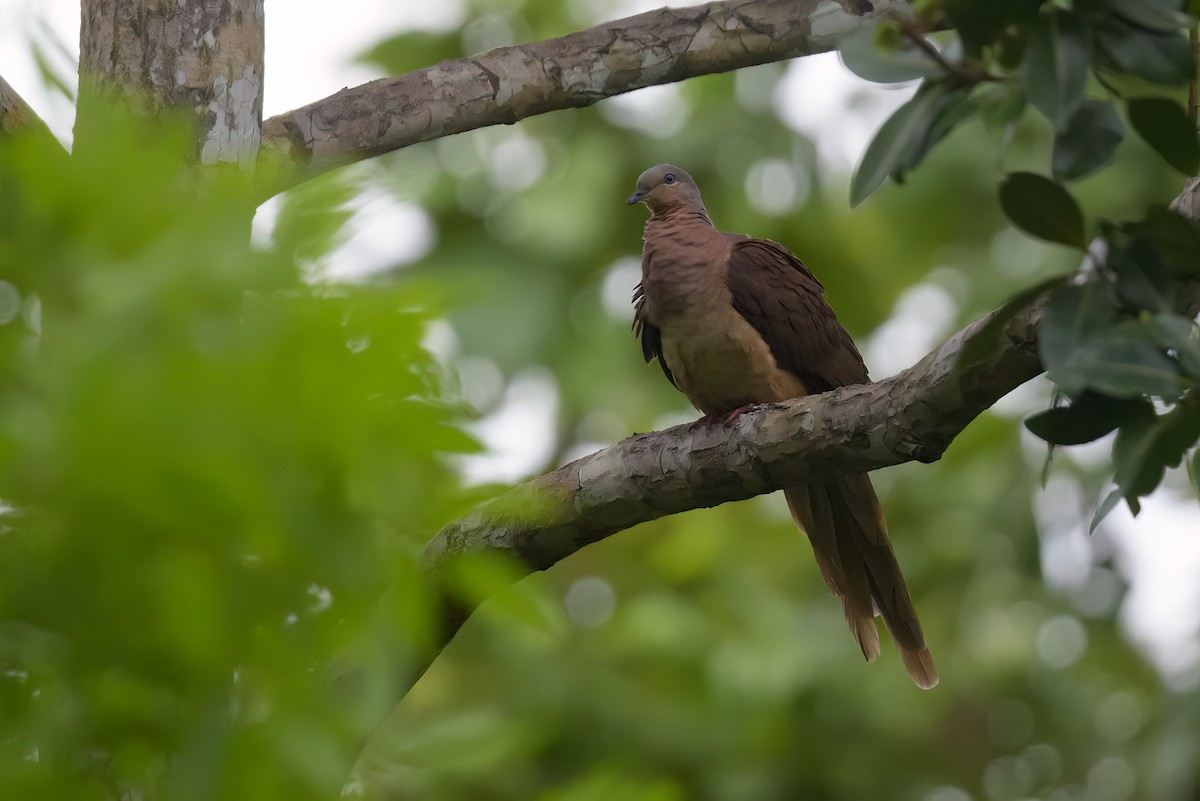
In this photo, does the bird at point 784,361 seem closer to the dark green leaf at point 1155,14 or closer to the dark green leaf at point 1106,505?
the dark green leaf at point 1106,505

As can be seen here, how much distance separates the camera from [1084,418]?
158 cm

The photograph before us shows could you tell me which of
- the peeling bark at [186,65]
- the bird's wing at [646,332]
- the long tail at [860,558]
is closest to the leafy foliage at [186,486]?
the peeling bark at [186,65]

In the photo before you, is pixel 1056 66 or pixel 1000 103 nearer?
pixel 1056 66

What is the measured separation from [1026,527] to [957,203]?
2.52 meters

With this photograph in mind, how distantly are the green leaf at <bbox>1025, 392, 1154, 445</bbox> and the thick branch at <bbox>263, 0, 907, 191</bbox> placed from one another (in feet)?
5.46

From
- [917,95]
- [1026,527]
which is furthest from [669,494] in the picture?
[1026,527]

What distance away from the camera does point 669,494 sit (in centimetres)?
287


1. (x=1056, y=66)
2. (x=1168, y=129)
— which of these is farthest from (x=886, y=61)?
(x=1168, y=129)

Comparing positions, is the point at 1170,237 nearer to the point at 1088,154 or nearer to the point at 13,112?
the point at 1088,154

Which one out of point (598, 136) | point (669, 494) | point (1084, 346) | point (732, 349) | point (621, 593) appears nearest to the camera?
point (1084, 346)

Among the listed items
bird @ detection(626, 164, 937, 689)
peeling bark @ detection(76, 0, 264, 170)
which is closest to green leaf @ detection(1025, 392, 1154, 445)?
peeling bark @ detection(76, 0, 264, 170)

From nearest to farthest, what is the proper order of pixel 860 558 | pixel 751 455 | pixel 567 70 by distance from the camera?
pixel 751 455 → pixel 567 70 → pixel 860 558

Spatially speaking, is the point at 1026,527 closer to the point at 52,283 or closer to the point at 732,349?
the point at 732,349

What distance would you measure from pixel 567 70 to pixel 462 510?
2058 millimetres
